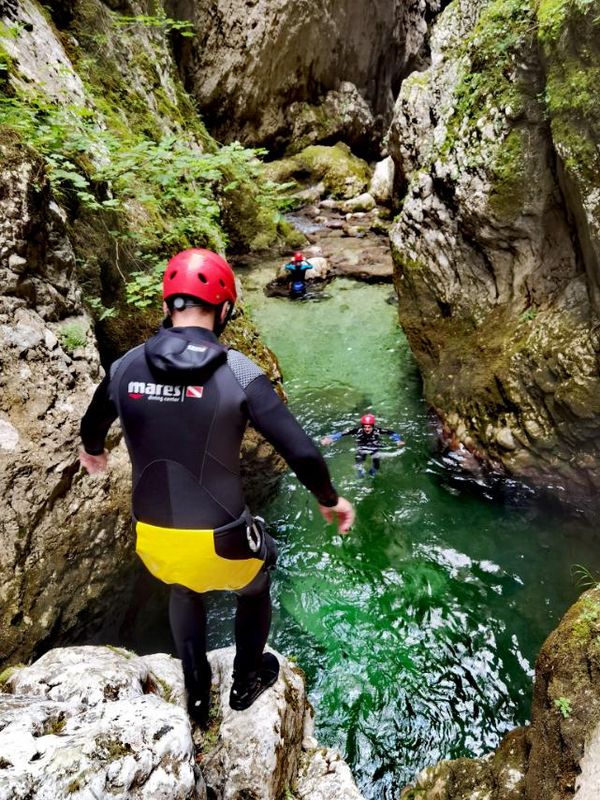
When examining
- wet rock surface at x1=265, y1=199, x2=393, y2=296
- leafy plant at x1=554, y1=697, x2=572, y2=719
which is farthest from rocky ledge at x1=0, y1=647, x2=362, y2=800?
wet rock surface at x1=265, y1=199, x2=393, y2=296

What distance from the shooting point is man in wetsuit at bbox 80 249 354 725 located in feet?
6.65

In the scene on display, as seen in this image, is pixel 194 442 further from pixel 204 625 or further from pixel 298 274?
pixel 298 274

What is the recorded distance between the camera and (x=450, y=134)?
674cm

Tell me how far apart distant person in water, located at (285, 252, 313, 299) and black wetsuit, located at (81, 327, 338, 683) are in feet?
35.7

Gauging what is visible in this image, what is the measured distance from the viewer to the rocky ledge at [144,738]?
1715 mm

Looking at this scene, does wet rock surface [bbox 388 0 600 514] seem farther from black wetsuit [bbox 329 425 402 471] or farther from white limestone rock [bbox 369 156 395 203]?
white limestone rock [bbox 369 156 395 203]

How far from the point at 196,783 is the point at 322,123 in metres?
26.7

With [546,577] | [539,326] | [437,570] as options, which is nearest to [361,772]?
[437,570]

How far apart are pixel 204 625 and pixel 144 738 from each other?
0.78 metres

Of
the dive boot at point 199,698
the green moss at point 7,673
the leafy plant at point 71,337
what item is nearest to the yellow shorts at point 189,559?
the dive boot at point 199,698

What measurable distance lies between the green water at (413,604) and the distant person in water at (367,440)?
0.55 feet

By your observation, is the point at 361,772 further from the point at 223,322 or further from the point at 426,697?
the point at 223,322

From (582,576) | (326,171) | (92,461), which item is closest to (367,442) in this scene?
(582,576)

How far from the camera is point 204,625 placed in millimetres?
2666
